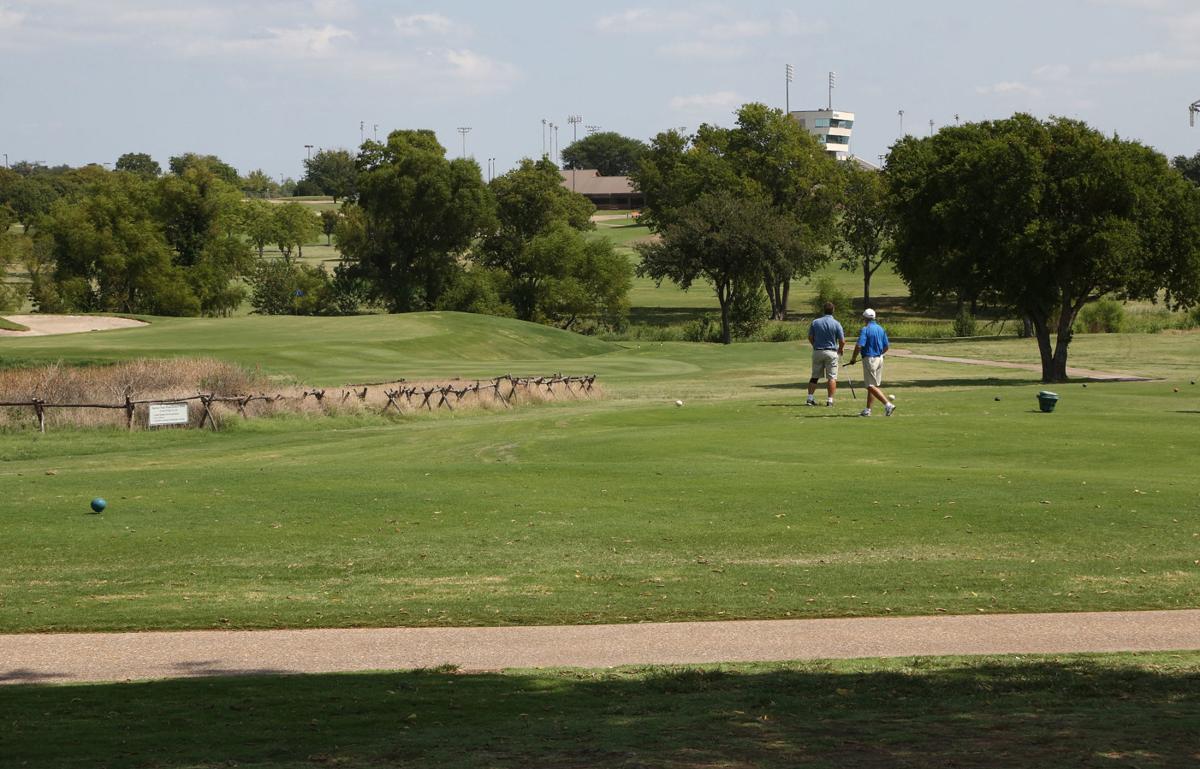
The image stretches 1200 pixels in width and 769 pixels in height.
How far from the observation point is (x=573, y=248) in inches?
3681

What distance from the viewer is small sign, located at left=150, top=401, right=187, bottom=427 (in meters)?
31.0

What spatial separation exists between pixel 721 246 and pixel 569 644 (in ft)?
220

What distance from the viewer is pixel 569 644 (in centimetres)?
1226

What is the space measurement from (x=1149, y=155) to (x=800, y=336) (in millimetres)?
38281

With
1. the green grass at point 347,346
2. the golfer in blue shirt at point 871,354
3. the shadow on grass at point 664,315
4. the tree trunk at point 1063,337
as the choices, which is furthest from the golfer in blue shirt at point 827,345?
the shadow on grass at point 664,315

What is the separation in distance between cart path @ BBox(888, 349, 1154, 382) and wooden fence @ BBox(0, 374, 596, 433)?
20.4 m

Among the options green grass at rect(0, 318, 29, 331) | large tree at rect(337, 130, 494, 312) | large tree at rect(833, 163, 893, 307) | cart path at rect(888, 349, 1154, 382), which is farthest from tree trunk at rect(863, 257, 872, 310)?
green grass at rect(0, 318, 29, 331)

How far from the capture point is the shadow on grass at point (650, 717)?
300 inches

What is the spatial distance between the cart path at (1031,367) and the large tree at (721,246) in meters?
12.6

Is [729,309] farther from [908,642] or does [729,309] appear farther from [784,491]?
[908,642]

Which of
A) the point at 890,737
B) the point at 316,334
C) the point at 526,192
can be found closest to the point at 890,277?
the point at 526,192

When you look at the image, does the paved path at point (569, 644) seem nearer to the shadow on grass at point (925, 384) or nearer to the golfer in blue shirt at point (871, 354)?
the golfer in blue shirt at point (871, 354)

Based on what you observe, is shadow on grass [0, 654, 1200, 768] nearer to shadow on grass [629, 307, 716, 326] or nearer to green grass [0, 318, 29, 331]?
green grass [0, 318, 29, 331]

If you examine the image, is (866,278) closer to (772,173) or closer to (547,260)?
(772,173)
